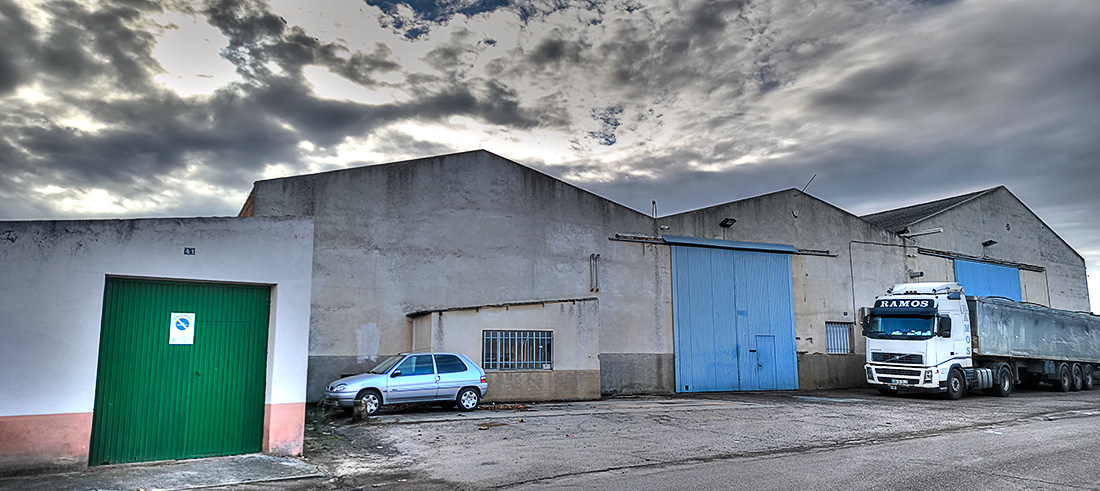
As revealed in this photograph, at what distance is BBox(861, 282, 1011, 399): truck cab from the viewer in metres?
22.0

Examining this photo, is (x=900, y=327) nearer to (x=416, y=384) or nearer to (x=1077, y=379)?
(x=1077, y=379)

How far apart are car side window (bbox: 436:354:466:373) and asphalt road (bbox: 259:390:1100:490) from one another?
108 centimetres

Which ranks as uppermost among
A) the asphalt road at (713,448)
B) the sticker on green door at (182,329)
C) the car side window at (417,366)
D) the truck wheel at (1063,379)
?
the sticker on green door at (182,329)

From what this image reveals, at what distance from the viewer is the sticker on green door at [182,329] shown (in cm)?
993

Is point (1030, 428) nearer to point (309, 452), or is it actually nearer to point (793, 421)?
point (793, 421)

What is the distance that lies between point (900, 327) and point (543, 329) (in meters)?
12.0

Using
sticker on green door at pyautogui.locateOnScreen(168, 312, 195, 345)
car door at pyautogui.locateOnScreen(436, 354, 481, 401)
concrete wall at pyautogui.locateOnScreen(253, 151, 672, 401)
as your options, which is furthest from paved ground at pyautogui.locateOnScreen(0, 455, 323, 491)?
concrete wall at pyautogui.locateOnScreen(253, 151, 672, 401)

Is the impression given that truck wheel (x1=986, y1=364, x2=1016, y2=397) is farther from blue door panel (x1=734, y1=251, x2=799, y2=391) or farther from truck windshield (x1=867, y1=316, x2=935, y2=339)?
blue door panel (x1=734, y1=251, x2=799, y2=391)

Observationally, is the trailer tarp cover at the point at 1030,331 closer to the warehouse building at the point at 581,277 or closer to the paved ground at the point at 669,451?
the paved ground at the point at 669,451

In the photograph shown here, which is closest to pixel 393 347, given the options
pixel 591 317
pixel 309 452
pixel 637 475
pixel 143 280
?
pixel 591 317

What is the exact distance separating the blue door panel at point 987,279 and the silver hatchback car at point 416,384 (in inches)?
1058

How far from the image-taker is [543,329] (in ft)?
67.0

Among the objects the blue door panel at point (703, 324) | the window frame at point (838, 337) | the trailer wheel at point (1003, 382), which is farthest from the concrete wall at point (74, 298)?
the window frame at point (838, 337)

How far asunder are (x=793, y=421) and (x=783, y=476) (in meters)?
6.95
